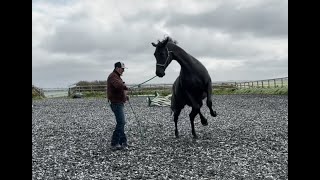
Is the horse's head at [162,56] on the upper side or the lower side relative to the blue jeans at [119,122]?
upper

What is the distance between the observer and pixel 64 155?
1169 cm

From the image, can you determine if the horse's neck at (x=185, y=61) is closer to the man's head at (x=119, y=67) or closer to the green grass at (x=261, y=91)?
the man's head at (x=119, y=67)

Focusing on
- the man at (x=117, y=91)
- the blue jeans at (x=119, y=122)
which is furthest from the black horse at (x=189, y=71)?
the blue jeans at (x=119, y=122)

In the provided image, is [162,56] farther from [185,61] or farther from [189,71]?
[189,71]

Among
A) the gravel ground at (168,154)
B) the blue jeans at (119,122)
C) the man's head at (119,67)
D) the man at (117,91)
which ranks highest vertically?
the man's head at (119,67)

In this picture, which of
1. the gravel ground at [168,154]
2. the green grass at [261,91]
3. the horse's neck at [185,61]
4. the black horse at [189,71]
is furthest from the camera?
the green grass at [261,91]

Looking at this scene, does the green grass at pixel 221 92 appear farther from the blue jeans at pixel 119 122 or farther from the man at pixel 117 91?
the man at pixel 117 91

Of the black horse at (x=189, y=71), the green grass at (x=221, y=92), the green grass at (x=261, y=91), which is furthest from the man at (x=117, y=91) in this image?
the green grass at (x=221, y=92)

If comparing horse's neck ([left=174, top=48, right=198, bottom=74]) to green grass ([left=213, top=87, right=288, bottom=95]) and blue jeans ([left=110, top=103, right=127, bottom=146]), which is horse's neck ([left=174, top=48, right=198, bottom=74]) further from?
green grass ([left=213, top=87, right=288, bottom=95])

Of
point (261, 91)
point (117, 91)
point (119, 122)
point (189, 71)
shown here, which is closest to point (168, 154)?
point (119, 122)

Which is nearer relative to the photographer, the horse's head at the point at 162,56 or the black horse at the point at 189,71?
the horse's head at the point at 162,56

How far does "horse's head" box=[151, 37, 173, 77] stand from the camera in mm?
11555

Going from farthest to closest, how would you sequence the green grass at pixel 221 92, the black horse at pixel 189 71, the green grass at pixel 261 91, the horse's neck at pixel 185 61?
1. the green grass at pixel 221 92
2. the green grass at pixel 261 91
3. the horse's neck at pixel 185 61
4. the black horse at pixel 189 71

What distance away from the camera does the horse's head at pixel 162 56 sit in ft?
37.9
